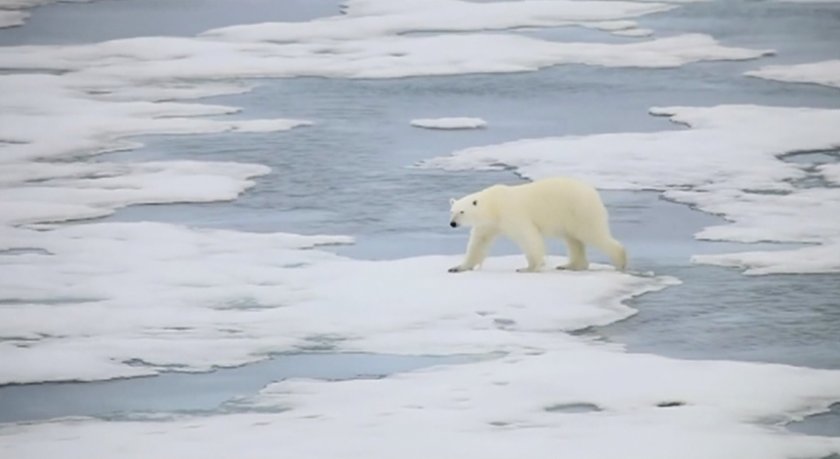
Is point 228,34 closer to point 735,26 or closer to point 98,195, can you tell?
point 735,26

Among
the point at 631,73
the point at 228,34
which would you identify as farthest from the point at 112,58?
the point at 631,73

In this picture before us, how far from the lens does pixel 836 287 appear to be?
6965 millimetres

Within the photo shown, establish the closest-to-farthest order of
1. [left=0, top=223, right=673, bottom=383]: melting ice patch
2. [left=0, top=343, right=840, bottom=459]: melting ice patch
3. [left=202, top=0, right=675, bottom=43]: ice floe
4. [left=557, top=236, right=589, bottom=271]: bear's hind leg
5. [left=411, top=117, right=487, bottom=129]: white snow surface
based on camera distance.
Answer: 1. [left=0, top=343, right=840, bottom=459]: melting ice patch
2. [left=0, top=223, right=673, bottom=383]: melting ice patch
3. [left=557, top=236, right=589, bottom=271]: bear's hind leg
4. [left=411, top=117, right=487, bottom=129]: white snow surface
5. [left=202, top=0, right=675, bottom=43]: ice floe

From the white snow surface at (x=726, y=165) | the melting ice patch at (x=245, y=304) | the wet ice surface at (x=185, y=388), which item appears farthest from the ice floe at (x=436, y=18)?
the wet ice surface at (x=185, y=388)

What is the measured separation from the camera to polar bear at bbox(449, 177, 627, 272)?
280 inches

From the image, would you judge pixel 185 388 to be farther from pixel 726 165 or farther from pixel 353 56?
pixel 353 56

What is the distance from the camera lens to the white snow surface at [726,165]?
315 inches

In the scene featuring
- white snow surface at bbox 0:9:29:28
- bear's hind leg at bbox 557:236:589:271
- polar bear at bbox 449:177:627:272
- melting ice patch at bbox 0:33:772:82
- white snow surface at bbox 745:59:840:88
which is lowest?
white snow surface at bbox 745:59:840:88

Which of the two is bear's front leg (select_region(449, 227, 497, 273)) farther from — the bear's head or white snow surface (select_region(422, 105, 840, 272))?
white snow surface (select_region(422, 105, 840, 272))

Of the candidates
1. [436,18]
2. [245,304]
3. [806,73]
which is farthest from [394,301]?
[436,18]

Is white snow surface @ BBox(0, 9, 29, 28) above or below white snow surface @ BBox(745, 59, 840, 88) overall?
above

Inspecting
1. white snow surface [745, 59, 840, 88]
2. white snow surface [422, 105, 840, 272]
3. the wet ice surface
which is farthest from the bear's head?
white snow surface [745, 59, 840, 88]

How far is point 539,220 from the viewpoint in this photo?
7.18 m

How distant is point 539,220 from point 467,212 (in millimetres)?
272
